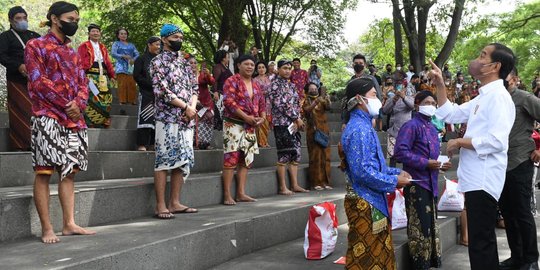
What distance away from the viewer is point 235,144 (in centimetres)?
638

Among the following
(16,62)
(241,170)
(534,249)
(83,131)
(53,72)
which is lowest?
(534,249)

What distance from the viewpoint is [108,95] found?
798 centimetres

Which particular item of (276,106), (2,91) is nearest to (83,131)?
(276,106)

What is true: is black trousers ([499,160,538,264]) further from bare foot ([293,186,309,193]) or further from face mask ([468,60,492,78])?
bare foot ([293,186,309,193])

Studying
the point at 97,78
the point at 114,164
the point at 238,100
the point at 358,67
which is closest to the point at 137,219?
the point at 114,164

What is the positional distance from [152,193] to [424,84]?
1102 cm

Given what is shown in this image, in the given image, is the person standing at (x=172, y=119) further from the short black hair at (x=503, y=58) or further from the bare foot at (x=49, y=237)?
the short black hair at (x=503, y=58)

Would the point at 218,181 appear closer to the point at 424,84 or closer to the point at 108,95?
the point at 108,95

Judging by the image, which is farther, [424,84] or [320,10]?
[320,10]

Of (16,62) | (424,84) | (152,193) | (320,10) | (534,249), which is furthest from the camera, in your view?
(320,10)

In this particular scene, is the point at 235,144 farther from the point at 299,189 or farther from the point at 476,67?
the point at 476,67

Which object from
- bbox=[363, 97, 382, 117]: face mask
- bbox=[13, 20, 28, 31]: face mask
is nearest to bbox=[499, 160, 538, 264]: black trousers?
bbox=[363, 97, 382, 117]: face mask

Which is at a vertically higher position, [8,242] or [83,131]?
[83,131]

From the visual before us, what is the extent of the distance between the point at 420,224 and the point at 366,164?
164 centimetres
